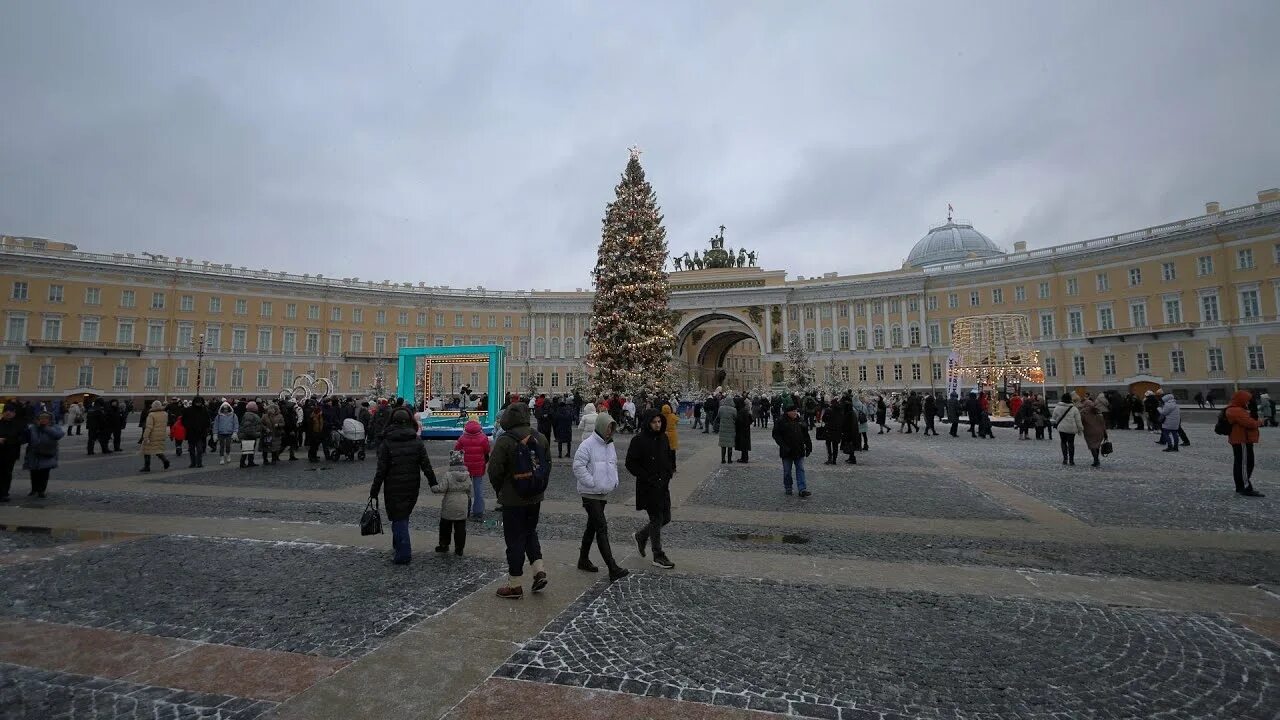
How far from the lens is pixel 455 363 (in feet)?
76.0

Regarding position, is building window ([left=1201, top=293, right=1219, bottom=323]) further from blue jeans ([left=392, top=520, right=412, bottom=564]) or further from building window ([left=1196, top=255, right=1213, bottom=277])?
blue jeans ([left=392, top=520, right=412, bottom=564])

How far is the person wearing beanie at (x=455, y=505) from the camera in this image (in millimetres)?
6215

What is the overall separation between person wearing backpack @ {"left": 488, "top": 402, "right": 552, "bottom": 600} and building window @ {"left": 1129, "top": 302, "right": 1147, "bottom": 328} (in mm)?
53964

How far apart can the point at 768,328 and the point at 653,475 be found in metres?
57.3

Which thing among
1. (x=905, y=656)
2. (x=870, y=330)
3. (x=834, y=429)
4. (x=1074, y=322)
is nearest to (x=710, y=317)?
(x=870, y=330)

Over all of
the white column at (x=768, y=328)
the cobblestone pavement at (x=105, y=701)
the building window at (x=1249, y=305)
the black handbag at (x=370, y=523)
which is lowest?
the cobblestone pavement at (x=105, y=701)

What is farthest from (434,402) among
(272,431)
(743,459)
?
(743,459)

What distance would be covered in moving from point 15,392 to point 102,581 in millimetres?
56810

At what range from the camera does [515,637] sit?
4.07 m

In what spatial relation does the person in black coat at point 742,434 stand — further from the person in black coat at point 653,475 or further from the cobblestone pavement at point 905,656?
the cobblestone pavement at point 905,656

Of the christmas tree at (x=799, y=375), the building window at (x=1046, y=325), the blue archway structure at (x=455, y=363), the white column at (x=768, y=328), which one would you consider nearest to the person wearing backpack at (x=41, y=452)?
the blue archway structure at (x=455, y=363)

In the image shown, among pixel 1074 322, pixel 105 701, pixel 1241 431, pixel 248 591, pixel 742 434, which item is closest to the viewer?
pixel 105 701

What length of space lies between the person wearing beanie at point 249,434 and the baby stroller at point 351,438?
1820 millimetres

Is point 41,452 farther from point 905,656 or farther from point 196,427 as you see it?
point 905,656
